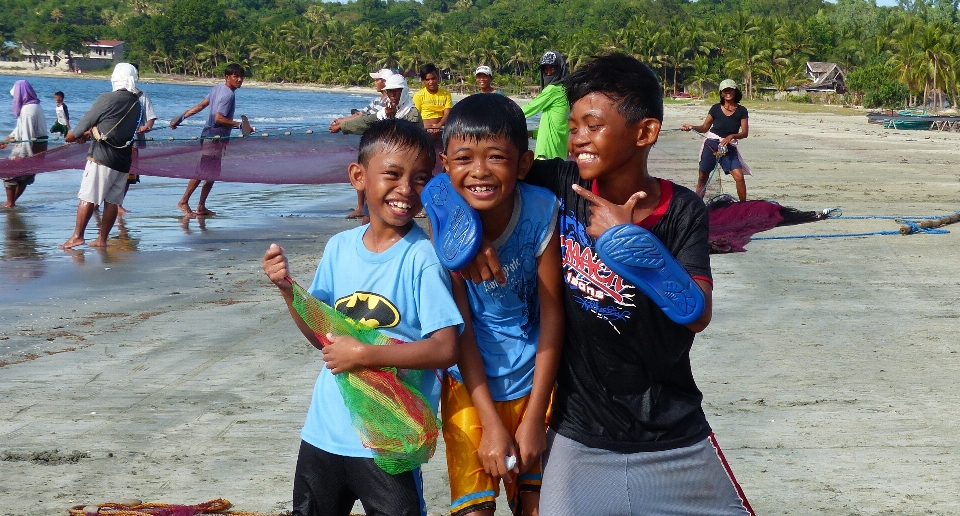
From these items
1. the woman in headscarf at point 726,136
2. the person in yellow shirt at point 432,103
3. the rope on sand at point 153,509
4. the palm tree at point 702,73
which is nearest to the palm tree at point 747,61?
the palm tree at point 702,73

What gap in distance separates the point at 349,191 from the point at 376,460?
14426mm

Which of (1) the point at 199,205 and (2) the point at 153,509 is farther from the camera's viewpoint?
(1) the point at 199,205

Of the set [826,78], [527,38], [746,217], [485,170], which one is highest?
[527,38]

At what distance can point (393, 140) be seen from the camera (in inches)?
111

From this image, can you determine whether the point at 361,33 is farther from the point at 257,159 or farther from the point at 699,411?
the point at 699,411

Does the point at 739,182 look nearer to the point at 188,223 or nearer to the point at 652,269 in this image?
the point at 188,223

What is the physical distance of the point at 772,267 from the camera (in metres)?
8.22

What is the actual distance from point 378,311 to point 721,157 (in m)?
10.7

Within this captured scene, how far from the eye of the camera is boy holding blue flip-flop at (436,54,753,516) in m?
2.56

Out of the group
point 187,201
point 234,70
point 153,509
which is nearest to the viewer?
point 153,509

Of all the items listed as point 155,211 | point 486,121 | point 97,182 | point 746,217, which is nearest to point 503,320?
point 486,121

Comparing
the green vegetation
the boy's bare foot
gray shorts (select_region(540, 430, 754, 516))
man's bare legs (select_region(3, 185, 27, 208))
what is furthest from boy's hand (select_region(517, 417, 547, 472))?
the green vegetation

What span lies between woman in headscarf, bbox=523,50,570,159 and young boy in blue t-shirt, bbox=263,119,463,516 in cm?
682

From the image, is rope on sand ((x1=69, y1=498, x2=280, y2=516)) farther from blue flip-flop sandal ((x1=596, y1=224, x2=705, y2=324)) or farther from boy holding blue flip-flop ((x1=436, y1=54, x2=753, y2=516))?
blue flip-flop sandal ((x1=596, y1=224, x2=705, y2=324))
